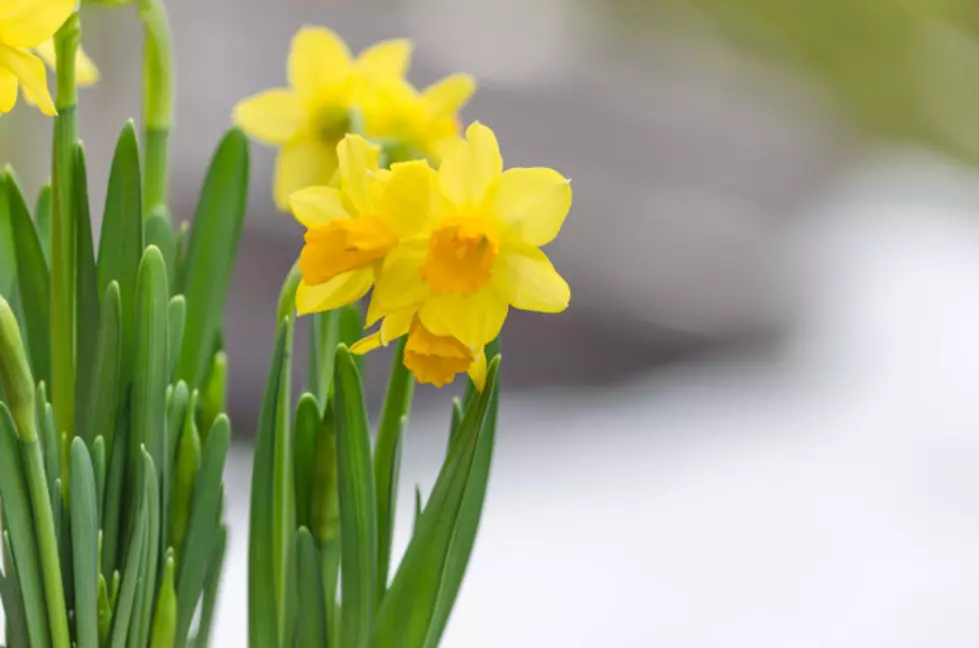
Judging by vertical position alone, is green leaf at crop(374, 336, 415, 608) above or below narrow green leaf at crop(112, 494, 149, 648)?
above

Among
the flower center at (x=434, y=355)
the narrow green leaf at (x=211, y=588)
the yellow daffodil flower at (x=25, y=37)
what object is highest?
the yellow daffodil flower at (x=25, y=37)

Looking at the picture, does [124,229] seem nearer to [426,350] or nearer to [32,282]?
[32,282]

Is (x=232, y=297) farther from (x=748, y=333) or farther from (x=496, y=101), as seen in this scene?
(x=748, y=333)

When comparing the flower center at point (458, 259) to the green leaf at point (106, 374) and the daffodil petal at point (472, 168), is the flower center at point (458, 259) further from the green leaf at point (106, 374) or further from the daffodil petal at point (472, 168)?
the green leaf at point (106, 374)

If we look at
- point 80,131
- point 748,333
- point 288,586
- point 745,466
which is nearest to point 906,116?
point 748,333

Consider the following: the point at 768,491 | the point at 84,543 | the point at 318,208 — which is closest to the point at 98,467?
the point at 84,543

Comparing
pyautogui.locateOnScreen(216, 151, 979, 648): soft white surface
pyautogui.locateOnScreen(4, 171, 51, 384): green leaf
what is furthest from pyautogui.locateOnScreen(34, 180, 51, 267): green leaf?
pyautogui.locateOnScreen(216, 151, 979, 648): soft white surface

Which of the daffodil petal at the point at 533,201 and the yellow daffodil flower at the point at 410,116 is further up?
the yellow daffodil flower at the point at 410,116

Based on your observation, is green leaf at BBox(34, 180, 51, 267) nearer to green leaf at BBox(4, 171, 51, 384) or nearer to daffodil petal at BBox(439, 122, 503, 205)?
green leaf at BBox(4, 171, 51, 384)

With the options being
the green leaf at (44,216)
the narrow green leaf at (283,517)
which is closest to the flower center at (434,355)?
the narrow green leaf at (283,517)
